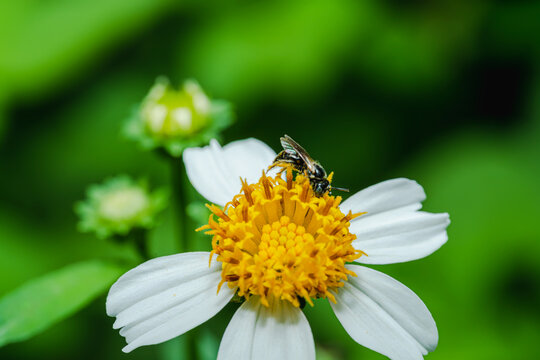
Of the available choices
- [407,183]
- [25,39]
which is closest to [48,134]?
[25,39]

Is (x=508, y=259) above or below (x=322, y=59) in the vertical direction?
below

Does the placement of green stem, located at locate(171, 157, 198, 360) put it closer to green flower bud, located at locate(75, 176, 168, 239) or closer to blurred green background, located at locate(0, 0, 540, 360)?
green flower bud, located at locate(75, 176, 168, 239)

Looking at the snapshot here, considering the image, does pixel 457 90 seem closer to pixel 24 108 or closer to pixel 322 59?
pixel 322 59

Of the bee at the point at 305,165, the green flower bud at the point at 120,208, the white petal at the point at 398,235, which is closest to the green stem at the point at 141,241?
the green flower bud at the point at 120,208

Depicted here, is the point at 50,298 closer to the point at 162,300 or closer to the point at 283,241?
the point at 162,300

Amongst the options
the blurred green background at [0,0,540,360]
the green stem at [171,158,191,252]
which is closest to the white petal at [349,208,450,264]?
the green stem at [171,158,191,252]
